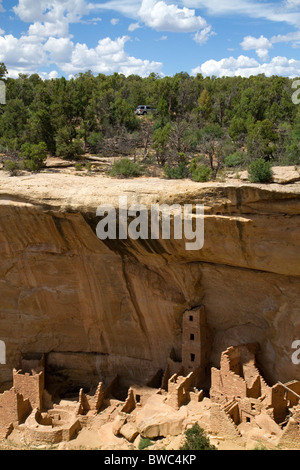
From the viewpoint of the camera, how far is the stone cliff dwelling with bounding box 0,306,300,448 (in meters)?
12.0

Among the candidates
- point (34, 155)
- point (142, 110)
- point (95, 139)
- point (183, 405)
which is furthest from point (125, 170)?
point (142, 110)

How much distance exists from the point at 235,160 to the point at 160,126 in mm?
6675

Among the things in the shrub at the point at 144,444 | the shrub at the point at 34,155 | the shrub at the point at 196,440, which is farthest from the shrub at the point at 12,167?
the shrub at the point at 196,440

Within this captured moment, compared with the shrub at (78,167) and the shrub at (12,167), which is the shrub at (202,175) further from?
the shrub at (12,167)

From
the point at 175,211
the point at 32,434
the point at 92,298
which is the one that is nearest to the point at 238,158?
the point at 175,211

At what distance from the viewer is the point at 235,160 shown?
16031 millimetres

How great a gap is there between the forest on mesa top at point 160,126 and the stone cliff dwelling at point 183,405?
6074 mm

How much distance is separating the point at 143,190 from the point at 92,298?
4.60 meters

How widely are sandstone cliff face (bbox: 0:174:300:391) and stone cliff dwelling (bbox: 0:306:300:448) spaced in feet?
2.20

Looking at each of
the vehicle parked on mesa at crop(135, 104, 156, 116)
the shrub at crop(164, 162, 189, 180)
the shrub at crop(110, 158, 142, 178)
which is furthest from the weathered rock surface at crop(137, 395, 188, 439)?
the vehicle parked on mesa at crop(135, 104, 156, 116)

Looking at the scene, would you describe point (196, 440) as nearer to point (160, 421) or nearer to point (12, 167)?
point (160, 421)

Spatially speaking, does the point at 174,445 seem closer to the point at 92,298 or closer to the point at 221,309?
the point at 221,309

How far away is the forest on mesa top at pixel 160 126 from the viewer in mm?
17109

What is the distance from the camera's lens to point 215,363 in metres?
14.4
